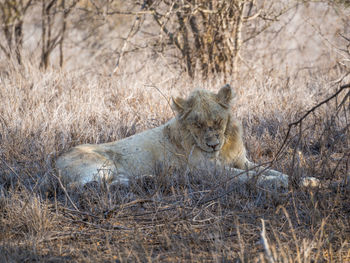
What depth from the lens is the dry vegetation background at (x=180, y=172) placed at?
3014mm

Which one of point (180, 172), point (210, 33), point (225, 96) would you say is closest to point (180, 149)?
point (180, 172)

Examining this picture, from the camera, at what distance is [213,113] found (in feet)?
14.8

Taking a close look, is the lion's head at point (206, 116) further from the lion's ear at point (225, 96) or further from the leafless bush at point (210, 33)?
the leafless bush at point (210, 33)

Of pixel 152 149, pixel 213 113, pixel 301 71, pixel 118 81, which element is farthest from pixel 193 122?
pixel 301 71

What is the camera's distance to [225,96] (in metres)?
4.65

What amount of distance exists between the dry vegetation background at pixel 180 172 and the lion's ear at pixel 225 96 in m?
0.75

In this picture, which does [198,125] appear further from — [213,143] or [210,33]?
[210,33]

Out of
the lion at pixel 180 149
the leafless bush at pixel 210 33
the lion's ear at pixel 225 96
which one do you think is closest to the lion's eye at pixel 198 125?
the lion at pixel 180 149

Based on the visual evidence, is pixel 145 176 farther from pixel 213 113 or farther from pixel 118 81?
pixel 118 81

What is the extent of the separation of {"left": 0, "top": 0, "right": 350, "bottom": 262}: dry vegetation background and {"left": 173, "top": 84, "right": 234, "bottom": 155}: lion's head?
0.37 metres

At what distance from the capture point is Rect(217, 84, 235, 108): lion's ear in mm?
4633

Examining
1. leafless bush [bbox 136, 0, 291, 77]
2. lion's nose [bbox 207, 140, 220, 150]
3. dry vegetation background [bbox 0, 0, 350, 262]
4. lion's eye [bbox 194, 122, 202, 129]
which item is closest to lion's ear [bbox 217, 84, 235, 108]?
lion's eye [bbox 194, 122, 202, 129]

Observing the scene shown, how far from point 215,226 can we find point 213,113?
61.0 inches

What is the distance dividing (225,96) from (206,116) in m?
0.34
